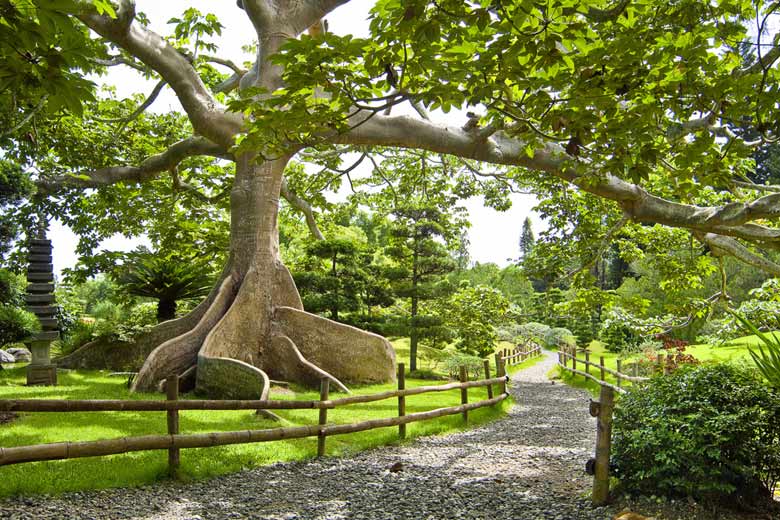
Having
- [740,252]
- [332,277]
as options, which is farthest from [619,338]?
[740,252]

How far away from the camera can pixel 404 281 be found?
66.4 feet

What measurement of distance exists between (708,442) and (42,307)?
32.4 feet

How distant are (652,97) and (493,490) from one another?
162 inches

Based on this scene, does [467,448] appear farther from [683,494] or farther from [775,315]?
[775,315]

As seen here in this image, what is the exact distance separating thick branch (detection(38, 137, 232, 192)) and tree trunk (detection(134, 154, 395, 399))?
1.17 metres

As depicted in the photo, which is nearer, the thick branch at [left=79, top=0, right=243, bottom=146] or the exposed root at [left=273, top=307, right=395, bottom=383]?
the thick branch at [left=79, top=0, right=243, bottom=146]

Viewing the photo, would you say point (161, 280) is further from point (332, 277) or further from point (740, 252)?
point (740, 252)

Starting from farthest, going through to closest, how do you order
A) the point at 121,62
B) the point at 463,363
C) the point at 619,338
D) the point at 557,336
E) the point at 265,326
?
the point at 557,336
the point at 619,338
the point at 463,363
the point at 121,62
the point at 265,326

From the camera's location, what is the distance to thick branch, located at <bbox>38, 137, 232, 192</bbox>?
1183 centimetres

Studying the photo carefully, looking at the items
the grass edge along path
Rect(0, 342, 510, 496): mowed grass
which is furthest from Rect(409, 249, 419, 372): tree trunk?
the grass edge along path

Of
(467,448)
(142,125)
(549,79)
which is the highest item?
(142,125)

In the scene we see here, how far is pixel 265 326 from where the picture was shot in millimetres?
10562

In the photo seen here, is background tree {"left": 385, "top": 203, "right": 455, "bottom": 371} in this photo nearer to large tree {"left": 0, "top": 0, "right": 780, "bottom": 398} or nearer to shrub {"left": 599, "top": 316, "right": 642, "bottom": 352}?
large tree {"left": 0, "top": 0, "right": 780, "bottom": 398}

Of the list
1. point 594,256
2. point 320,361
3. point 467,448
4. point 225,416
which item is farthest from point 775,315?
point 225,416
